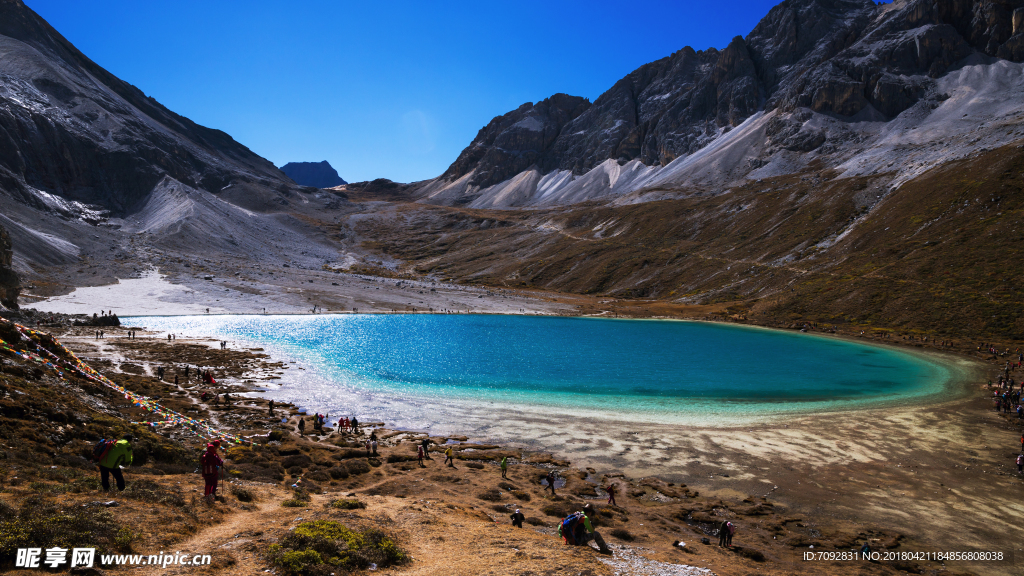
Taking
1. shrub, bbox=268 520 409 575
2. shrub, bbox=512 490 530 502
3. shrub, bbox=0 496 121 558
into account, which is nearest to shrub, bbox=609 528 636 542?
shrub, bbox=512 490 530 502

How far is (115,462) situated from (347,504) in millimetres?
6745

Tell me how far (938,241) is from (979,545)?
91.5 meters

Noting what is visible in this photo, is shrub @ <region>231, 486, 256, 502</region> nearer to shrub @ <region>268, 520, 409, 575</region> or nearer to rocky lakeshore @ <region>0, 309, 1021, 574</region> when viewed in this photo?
rocky lakeshore @ <region>0, 309, 1021, 574</region>

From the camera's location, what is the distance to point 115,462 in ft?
41.6

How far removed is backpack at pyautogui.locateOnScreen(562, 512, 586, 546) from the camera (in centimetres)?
1471

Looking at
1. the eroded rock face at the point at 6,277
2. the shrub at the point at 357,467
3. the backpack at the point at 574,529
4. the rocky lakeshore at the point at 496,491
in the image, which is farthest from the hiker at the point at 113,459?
the eroded rock face at the point at 6,277

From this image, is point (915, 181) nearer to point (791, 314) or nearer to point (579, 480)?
point (791, 314)

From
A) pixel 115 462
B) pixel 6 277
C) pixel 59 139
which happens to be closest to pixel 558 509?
pixel 115 462

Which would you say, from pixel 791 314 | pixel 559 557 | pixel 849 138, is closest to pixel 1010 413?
pixel 559 557

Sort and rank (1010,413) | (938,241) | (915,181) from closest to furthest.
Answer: (1010,413) < (938,241) < (915,181)

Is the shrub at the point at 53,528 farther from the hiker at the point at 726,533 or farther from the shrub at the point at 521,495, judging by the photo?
the hiker at the point at 726,533

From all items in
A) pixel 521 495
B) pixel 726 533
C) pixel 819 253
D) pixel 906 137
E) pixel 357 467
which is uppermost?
pixel 906 137

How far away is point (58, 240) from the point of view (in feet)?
385

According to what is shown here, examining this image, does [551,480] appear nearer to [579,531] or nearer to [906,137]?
[579,531]
